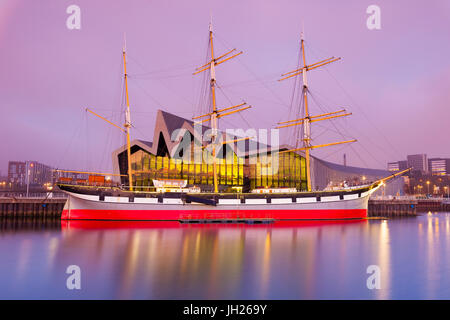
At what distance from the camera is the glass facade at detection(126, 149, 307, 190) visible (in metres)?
47.8

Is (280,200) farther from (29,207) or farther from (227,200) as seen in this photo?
(29,207)

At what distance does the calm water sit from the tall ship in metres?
10.1

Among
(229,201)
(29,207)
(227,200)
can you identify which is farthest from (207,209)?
(29,207)

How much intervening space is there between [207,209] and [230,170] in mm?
16497

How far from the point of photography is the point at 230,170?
49562 mm

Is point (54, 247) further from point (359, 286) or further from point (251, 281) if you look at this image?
point (359, 286)

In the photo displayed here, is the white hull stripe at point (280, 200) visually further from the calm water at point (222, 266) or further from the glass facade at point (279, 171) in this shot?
the glass facade at point (279, 171)

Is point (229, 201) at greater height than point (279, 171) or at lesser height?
lesser

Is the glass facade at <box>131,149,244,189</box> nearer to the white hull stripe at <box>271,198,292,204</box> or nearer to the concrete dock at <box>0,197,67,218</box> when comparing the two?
the concrete dock at <box>0,197,67,218</box>

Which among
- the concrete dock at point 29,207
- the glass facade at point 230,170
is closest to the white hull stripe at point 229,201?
the glass facade at point 230,170

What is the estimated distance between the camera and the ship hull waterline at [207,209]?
108 feet

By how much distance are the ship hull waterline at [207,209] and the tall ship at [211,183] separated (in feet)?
0.34
